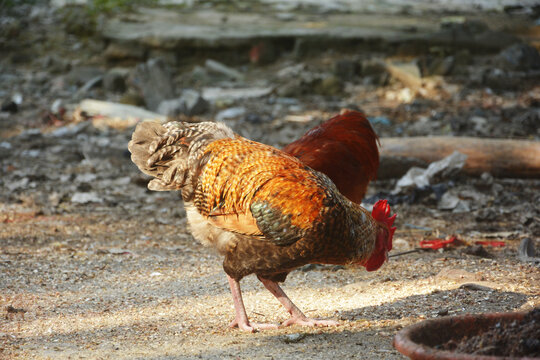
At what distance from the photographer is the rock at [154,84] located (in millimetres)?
11867

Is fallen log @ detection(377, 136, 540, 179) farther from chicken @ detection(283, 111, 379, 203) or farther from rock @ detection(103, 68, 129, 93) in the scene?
rock @ detection(103, 68, 129, 93)

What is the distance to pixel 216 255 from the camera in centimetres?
556

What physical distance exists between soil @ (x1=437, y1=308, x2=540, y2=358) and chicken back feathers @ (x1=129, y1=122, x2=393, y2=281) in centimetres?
121

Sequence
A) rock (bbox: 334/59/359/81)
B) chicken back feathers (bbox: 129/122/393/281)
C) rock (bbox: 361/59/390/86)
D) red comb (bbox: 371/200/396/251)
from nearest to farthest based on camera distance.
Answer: chicken back feathers (bbox: 129/122/393/281)
red comb (bbox: 371/200/396/251)
rock (bbox: 361/59/390/86)
rock (bbox: 334/59/359/81)

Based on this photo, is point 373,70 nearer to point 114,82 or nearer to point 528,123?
point 528,123

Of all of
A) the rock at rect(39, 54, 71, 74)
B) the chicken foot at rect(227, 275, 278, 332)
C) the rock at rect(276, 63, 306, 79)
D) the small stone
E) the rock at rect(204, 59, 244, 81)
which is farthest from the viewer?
the rock at rect(39, 54, 71, 74)

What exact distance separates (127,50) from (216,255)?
385 inches

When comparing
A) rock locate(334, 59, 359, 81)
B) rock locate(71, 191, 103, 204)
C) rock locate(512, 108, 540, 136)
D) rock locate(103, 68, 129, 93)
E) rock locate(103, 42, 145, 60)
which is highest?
rock locate(512, 108, 540, 136)

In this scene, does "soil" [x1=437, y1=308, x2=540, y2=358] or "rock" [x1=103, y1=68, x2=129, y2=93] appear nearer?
"soil" [x1=437, y1=308, x2=540, y2=358]

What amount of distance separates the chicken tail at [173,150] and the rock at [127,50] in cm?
979

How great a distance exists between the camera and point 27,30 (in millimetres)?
17219

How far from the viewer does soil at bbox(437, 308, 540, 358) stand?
2.90 meters

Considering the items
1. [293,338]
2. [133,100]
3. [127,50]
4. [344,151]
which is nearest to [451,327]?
[293,338]

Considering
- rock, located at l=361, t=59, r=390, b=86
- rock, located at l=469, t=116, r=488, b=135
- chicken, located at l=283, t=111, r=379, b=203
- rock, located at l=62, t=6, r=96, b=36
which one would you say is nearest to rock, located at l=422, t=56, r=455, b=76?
rock, located at l=361, t=59, r=390, b=86
